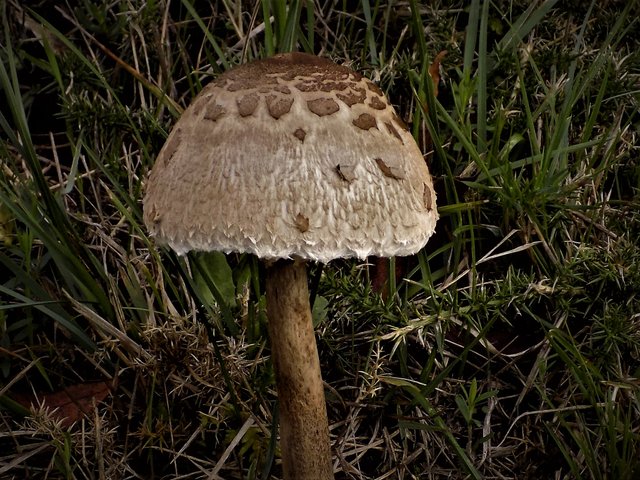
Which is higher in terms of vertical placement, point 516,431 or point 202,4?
point 202,4

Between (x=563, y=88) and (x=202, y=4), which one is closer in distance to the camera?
(x=563, y=88)

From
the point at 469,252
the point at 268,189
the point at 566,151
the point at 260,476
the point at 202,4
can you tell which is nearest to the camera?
the point at 268,189

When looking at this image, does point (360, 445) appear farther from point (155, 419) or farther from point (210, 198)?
point (210, 198)

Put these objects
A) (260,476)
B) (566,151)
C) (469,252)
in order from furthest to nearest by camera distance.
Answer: (469,252) → (566,151) → (260,476)

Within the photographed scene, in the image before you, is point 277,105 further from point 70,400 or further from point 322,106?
point 70,400

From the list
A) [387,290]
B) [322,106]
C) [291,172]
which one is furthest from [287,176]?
[387,290]

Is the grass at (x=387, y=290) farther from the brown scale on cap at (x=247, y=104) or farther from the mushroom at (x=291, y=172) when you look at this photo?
the brown scale on cap at (x=247, y=104)

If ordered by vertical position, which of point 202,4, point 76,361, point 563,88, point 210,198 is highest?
point 202,4

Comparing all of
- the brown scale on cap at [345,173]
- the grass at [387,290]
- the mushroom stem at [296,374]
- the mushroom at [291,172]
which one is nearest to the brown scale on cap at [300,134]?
the mushroom at [291,172]

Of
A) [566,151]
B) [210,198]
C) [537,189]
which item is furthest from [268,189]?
[566,151]
